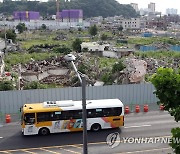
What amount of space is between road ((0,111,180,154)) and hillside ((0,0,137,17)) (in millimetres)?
148753

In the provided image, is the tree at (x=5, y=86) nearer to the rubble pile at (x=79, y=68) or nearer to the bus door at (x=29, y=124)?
the rubble pile at (x=79, y=68)

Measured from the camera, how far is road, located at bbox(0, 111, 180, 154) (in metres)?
13.0

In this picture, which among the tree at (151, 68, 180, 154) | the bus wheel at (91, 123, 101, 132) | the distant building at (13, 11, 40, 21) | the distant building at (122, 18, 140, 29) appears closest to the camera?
the tree at (151, 68, 180, 154)

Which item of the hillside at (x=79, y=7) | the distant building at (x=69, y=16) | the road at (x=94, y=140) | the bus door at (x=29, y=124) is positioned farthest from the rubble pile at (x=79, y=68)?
the hillside at (x=79, y=7)

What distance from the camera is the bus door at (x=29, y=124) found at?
14242 mm

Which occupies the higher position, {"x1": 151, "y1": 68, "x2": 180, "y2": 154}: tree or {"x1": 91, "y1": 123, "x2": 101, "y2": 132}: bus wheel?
{"x1": 151, "y1": 68, "x2": 180, "y2": 154}: tree

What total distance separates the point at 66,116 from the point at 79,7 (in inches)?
6224

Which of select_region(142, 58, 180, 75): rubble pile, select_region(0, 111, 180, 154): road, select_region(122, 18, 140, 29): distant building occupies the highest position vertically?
select_region(122, 18, 140, 29): distant building

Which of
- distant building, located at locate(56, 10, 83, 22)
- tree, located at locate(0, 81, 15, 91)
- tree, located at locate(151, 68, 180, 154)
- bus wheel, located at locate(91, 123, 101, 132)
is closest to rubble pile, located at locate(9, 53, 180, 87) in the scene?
tree, located at locate(0, 81, 15, 91)

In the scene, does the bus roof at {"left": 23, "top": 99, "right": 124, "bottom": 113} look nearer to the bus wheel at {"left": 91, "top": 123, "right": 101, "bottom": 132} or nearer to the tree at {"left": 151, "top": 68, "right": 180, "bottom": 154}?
the bus wheel at {"left": 91, "top": 123, "right": 101, "bottom": 132}

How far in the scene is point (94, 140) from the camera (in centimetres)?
1408

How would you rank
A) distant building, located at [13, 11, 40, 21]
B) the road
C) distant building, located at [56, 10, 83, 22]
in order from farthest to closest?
distant building, located at [56, 10, 83, 22] → distant building, located at [13, 11, 40, 21] → the road

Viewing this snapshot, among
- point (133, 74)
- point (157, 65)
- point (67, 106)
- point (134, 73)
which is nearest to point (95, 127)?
point (67, 106)

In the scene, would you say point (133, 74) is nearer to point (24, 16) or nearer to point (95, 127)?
point (95, 127)
